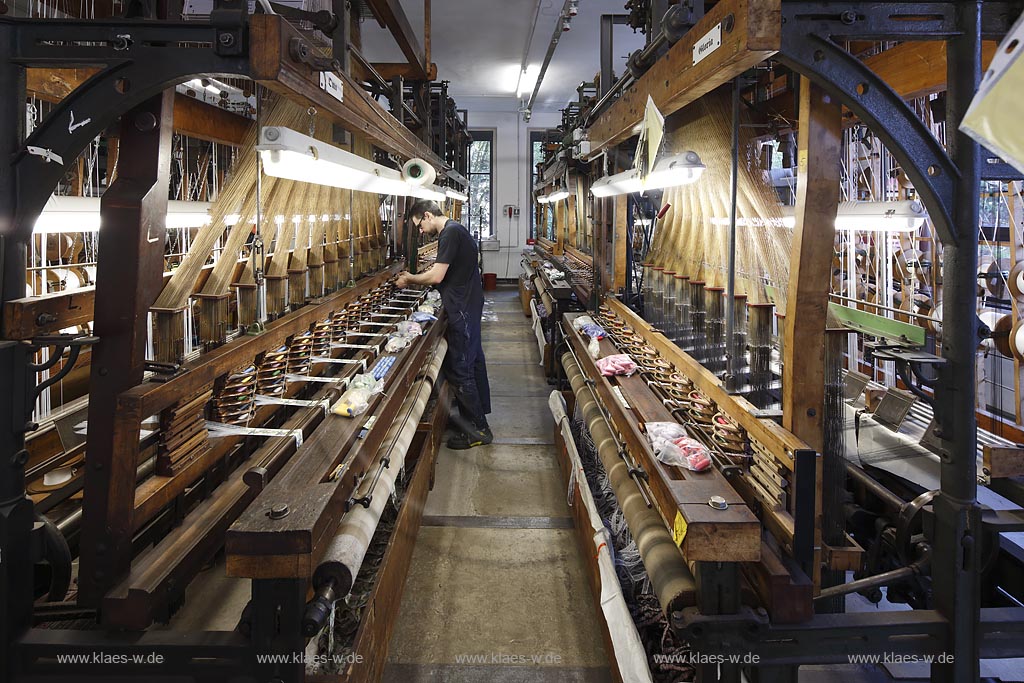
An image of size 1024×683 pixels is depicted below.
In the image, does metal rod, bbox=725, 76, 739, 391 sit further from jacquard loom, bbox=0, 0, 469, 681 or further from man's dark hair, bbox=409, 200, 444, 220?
man's dark hair, bbox=409, 200, 444, 220

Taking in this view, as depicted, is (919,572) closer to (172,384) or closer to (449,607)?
(449,607)

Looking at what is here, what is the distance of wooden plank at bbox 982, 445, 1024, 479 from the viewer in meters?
2.12

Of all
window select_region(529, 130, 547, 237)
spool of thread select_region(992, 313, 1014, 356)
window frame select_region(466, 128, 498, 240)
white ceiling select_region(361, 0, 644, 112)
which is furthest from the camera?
window select_region(529, 130, 547, 237)

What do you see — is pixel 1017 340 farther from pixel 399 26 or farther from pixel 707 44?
pixel 399 26

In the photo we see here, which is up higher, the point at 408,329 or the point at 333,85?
the point at 333,85

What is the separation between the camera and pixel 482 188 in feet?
56.6

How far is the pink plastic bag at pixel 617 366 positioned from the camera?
3.43 meters

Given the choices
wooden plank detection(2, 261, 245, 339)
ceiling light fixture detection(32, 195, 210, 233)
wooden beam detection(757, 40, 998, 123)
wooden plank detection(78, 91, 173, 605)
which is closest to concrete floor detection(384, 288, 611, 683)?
wooden plank detection(78, 91, 173, 605)

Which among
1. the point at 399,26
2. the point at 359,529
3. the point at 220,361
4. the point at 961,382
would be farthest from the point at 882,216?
the point at 399,26

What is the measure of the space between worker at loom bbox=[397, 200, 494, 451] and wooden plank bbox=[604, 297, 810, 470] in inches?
73.8

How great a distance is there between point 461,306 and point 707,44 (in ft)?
11.5

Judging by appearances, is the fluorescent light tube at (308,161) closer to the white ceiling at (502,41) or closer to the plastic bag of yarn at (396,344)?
the plastic bag of yarn at (396,344)

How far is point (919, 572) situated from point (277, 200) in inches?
132

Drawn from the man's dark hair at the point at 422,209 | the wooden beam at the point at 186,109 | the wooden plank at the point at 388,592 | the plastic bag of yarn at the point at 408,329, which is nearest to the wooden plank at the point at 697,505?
the wooden plank at the point at 388,592
